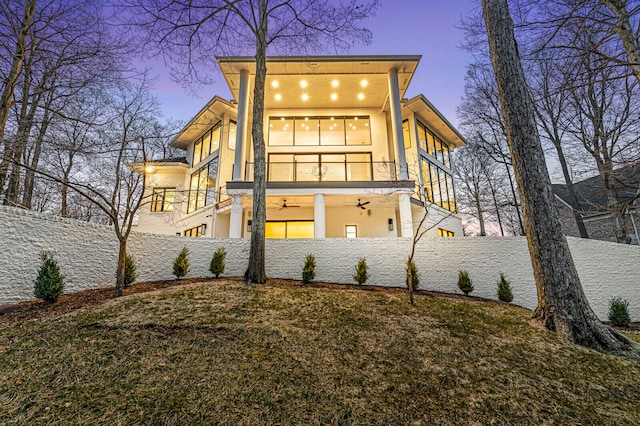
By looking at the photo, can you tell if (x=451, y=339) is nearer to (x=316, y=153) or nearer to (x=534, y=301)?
(x=534, y=301)

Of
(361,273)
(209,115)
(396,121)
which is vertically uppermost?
(209,115)

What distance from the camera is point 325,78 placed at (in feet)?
42.8

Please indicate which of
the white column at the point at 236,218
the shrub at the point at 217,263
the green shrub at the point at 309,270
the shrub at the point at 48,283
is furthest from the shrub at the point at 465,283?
the shrub at the point at 48,283

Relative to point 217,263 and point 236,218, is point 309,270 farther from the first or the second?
point 236,218

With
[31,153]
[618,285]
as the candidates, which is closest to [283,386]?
[31,153]

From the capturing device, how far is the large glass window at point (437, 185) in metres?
14.5

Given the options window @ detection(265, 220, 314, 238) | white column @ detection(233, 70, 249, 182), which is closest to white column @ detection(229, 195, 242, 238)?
white column @ detection(233, 70, 249, 182)

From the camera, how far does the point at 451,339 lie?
408 cm

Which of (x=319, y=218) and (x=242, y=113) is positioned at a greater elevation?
(x=242, y=113)

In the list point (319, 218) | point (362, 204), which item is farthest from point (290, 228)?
point (362, 204)

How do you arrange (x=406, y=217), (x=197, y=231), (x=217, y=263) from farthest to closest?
(x=197, y=231)
(x=406, y=217)
(x=217, y=263)

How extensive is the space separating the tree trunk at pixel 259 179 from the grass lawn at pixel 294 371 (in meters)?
1.86

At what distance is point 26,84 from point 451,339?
10.9 metres

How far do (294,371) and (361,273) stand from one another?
5.39m
